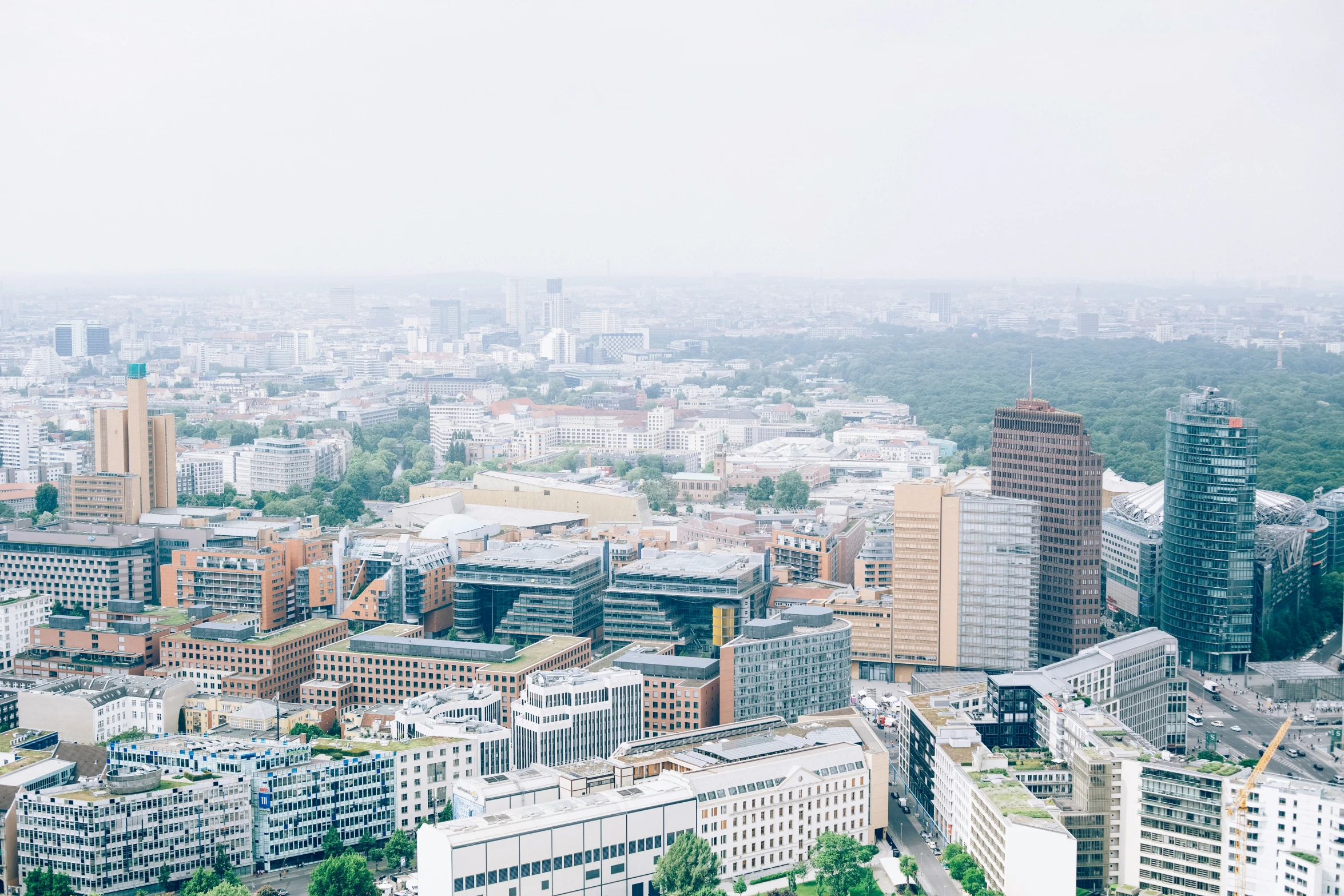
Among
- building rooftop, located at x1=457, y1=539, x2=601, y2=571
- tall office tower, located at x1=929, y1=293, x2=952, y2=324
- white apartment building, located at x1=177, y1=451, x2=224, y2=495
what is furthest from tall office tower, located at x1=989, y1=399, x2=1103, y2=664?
tall office tower, located at x1=929, y1=293, x2=952, y2=324

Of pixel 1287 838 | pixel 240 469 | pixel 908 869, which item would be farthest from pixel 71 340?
pixel 1287 838

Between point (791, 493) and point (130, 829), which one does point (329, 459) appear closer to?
point (791, 493)

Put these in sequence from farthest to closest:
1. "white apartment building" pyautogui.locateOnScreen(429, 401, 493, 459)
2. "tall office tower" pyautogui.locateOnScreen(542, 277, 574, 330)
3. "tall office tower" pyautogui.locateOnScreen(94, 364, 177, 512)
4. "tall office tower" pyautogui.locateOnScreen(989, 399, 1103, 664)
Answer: "tall office tower" pyautogui.locateOnScreen(542, 277, 574, 330) → "white apartment building" pyautogui.locateOnScreen(429, 401, 493, 459) → "tall office tower" pyautogui.locateOnScreen(94, 364, 177, 512) → "tall office tower" pyautogui.locateOnScreen(989, 399, 1103, 664)

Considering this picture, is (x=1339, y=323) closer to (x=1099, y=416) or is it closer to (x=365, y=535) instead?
(x=1099, y=416)

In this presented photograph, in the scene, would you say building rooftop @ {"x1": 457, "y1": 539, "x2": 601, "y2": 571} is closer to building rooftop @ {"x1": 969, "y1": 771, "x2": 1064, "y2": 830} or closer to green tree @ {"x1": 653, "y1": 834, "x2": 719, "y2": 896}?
building rooftop @ {"x1": 969, "y1": 771, "x2": 1064, "y2": 830}

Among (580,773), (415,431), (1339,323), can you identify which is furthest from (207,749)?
(1339,323)

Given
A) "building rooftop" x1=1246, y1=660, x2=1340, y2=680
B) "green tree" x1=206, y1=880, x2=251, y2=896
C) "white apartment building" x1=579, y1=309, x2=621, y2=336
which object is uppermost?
"white apartment building" x1=579, y1=309, x2=621, y2=336

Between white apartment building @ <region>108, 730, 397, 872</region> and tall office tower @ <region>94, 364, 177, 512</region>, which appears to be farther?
tall office tower @ <region>94, 364, 177, 512</region>

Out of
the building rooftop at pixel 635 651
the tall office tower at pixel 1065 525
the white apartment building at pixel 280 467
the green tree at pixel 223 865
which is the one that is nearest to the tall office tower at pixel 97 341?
the white apartment building at pixel 280 467
